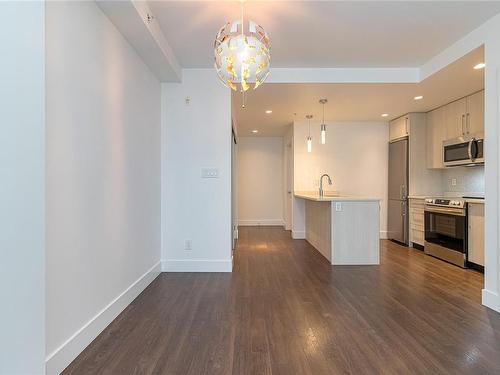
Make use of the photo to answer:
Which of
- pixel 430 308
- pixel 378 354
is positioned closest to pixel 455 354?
pixel 378 354

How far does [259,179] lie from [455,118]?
15.3 feet

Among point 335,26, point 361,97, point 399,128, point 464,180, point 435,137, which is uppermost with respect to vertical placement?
point 335,26

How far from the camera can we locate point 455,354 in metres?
1.87

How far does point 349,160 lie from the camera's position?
247 inches

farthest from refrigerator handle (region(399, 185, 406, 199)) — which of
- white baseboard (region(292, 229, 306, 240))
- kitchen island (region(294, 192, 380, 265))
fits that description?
white baseboard (region(292, 229, 306, 240))

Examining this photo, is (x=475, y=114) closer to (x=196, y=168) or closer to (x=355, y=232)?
(x=355, y=232)

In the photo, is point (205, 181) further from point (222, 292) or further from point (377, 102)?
point (377, 102)

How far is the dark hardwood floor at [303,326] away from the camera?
1756 mm

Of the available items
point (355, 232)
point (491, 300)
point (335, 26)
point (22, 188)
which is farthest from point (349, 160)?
point (22, 188)

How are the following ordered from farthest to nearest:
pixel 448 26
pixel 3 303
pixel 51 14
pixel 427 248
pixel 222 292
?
pixel 427 248
pixel 222 292
pixel 448 26
pixel 51 14
pixel 3 303

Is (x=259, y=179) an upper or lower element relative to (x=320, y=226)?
upper

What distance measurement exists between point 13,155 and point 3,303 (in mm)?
610

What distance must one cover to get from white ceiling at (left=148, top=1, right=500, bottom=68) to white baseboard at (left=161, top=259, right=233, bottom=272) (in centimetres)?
241

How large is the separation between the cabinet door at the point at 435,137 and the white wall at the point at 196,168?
3546 mm
